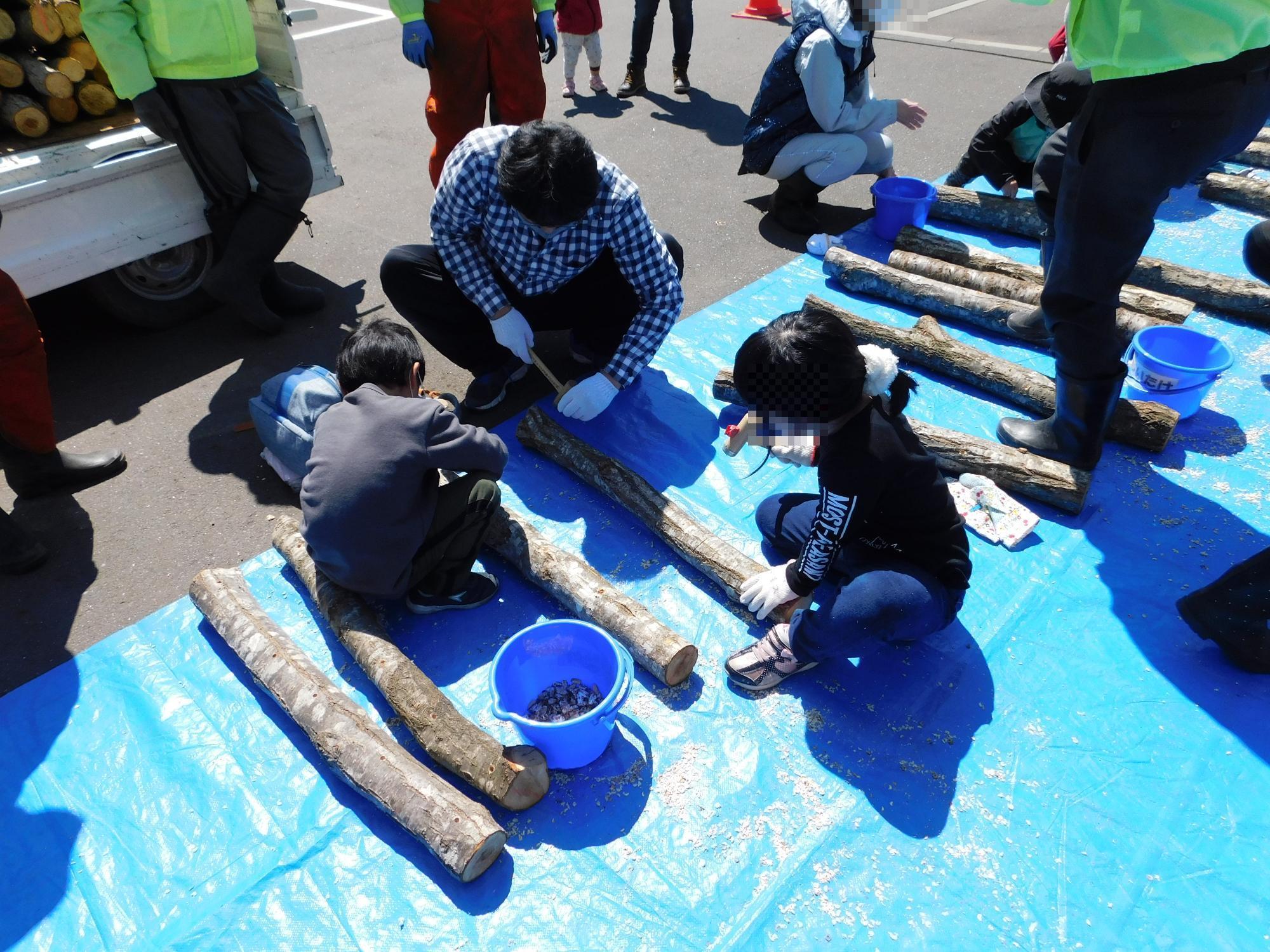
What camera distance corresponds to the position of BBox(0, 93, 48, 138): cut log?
3.97m

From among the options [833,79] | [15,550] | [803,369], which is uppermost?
[803,369]

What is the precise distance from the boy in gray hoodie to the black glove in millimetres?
1862

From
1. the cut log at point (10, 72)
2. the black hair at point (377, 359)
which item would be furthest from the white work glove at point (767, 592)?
the cut log at point (10, 72)

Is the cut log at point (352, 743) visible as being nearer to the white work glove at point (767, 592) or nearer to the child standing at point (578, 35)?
the white work glove at point (767, 592)

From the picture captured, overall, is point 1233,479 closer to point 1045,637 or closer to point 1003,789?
point 1045,637

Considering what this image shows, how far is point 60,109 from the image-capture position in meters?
4.16

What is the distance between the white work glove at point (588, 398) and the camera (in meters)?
3.37

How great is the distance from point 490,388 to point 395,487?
1393mm

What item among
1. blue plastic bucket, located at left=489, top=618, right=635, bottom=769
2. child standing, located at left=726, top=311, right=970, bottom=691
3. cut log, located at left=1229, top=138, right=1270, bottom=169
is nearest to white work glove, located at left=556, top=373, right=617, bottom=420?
child standing, located at left=726, top=311, right=970, bottom=691

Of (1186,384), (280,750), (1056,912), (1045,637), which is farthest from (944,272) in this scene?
(280,750)

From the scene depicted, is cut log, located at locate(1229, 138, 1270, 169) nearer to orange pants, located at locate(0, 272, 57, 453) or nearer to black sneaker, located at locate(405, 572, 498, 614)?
black sneaker, located at locate(405, 572, 498, 614)

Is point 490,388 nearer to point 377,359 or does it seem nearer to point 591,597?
point 377,359

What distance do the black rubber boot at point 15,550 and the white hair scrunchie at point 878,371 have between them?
3.05 meters

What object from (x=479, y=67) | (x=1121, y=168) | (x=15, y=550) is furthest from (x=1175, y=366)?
(x=15, y=550)
